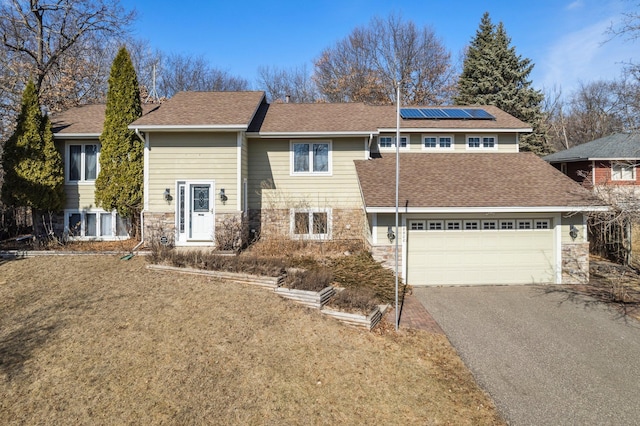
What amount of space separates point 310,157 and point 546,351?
9.37 meters

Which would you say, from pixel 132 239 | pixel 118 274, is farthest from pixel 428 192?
pixel 132 239

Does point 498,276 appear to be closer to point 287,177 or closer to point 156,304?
point 287,177

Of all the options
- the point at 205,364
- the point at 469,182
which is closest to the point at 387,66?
the point at 469,182

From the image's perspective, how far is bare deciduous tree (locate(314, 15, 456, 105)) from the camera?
2953 centimetres

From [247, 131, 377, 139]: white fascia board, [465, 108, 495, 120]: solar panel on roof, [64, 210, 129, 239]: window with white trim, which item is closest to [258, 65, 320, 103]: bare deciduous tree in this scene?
[465, 108, 495, 120]: solar panel on roof

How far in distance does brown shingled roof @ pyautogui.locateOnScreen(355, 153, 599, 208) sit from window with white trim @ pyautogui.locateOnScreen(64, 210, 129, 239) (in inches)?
346

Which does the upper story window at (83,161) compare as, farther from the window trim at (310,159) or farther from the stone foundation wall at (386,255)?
the stone foundation wall at (386,255)

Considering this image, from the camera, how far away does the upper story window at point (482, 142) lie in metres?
15.2

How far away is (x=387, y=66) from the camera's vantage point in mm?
30766

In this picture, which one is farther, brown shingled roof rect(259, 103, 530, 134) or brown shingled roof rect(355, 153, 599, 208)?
brown shingled roof rect(259, 103, 530, 134)

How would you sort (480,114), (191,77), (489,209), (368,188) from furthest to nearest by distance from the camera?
(191,77) → (480,114) → (368,188) → (489,209)

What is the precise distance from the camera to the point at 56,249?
10.9 meters

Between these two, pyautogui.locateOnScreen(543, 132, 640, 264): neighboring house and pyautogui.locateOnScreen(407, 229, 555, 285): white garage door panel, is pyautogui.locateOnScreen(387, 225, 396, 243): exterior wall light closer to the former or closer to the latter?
pyautogui.locateOnScreen(407, 229, 555, 285): white garage door panel

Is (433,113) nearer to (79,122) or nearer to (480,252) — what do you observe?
(480,252)
